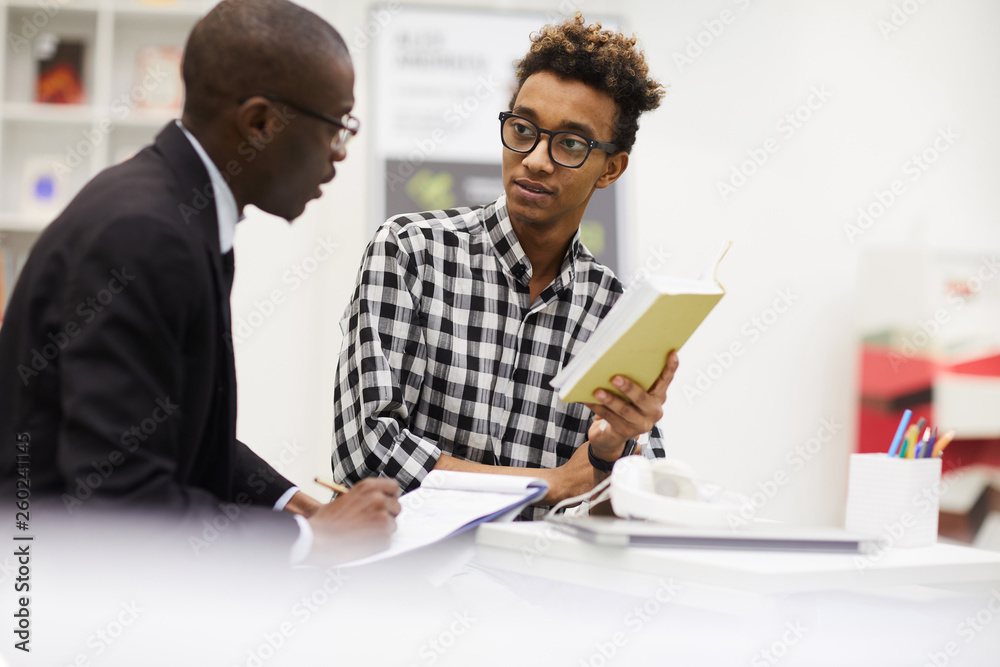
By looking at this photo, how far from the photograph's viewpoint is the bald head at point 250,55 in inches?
35.9

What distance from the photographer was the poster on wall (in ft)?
11.2

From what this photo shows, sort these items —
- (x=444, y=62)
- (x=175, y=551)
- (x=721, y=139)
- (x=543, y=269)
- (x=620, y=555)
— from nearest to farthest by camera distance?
(x=175, y=551)
(x=620, y=555)
(x=543, y=269)
(x=444, y=62)
(x=721, y=139)

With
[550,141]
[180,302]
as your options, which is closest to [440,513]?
[180,302]

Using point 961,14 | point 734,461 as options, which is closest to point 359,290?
point 734,461

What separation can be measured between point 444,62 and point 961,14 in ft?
7.95

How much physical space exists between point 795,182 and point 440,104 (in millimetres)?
1611

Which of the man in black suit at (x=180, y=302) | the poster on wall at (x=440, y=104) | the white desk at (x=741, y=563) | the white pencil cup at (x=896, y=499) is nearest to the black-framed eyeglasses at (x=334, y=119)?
the man in black suit at (x=180, y=302)

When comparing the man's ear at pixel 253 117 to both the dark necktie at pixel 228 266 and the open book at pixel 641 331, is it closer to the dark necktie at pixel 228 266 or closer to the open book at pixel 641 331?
the dark necktie at pixel 228 266

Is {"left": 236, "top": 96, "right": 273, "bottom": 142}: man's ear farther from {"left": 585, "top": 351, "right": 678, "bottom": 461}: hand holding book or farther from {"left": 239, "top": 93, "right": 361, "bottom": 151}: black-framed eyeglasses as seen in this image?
{"left": 585, "top": 351, "right": 678, "bottom": 461}: hand holding book

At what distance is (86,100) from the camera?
327 centimetres

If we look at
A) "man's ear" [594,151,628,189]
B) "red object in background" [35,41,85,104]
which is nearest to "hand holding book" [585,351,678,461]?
"man's ear" [594,151,628,189]

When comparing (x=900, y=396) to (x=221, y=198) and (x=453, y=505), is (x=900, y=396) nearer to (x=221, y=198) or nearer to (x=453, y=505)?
(x=453, y=505)

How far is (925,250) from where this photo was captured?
3.64 metres

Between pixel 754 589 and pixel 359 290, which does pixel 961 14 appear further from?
pixel 754 589
